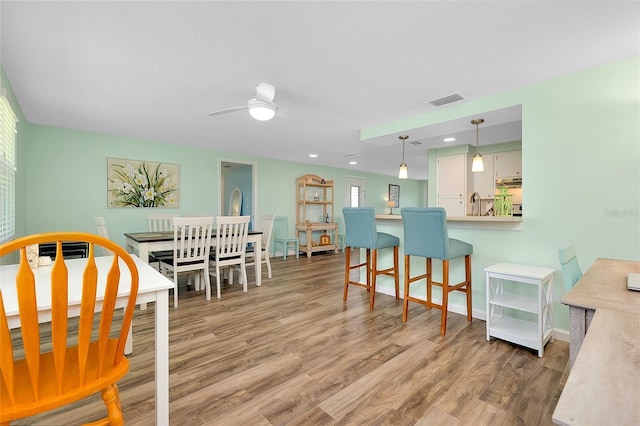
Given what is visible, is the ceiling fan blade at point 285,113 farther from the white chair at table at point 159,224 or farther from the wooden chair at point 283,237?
the wooden chair at point 283,237

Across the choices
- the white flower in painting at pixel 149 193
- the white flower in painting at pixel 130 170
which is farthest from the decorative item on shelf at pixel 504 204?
the white flower in painting at pixel 130 170

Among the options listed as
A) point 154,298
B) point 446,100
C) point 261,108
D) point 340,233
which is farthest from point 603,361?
point 340,233

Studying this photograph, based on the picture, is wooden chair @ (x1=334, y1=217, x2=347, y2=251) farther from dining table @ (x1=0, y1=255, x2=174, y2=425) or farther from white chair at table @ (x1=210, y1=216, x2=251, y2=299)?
dining table @ (x1=0, y1=255, x2=174, y2=425)

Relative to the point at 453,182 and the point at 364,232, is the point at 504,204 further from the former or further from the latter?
the point at 453,182

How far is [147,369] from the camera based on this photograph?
191cm

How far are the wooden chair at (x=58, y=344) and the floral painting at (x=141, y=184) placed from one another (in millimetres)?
3829

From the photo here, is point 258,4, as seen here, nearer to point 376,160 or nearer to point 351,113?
point 351,113

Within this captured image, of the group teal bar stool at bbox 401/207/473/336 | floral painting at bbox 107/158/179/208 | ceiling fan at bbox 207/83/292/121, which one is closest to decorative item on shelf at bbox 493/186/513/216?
teal bar stool at bbox 401/207/473/336

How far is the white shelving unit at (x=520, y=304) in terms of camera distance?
2146mm

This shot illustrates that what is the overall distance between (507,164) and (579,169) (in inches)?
115

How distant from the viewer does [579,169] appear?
2.31 meters

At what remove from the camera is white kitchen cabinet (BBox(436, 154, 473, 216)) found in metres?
5.14

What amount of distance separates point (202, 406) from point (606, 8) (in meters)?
3.06

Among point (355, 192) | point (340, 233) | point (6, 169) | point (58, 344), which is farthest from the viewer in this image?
point (355, 192)
